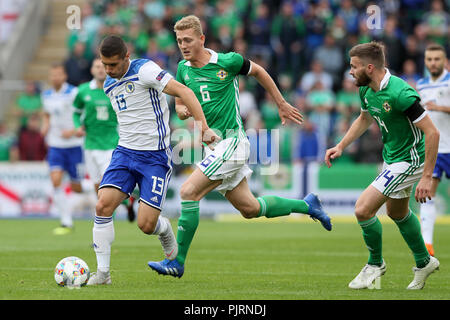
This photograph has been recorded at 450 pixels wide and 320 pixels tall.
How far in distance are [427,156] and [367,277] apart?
143 cm

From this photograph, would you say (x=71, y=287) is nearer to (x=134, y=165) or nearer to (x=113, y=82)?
(x=134, y=165)

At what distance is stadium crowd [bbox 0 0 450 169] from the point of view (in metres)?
21.7

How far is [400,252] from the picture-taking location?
42.0ft

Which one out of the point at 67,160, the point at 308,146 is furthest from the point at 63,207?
the point at 308,146

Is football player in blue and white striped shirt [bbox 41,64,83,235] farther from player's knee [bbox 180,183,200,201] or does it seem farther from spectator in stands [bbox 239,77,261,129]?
player's knee [bbox 180,183,200,201]

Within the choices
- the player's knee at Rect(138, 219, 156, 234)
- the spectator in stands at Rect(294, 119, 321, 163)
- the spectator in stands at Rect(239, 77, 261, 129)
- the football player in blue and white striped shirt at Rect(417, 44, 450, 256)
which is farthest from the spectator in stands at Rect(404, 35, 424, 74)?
the player's knee at Rect(138, 219, 156, 234)

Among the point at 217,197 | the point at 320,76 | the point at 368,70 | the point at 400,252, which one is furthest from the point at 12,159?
the point at 368,70

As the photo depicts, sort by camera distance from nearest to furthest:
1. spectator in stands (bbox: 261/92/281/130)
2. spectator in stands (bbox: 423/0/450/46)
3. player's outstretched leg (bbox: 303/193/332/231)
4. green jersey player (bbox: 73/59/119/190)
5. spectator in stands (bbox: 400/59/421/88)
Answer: player's outstretched leg (bbox: 303/193/332/231), green jersey player (bbox: 73/59/119/190), spectator in stands (bbox: 400/59/421/88), spectator in stands (bbox: 261/92/281/130), spectator in stands (bbox: 423/0/450/46)

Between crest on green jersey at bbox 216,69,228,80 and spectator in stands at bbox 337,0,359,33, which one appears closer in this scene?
crest on green jersey at bbox 216,69,228,80

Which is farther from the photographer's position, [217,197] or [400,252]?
[217,197]

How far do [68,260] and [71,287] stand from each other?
284 millimetres

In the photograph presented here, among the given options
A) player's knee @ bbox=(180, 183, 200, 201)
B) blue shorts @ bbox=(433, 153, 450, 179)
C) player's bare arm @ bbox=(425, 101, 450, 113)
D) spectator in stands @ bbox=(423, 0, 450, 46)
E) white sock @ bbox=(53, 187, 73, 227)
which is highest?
spectator in stands @ bbox=(423, 0, 450, 46)

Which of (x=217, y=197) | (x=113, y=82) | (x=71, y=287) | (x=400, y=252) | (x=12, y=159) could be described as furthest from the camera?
(x=12, y=159)
